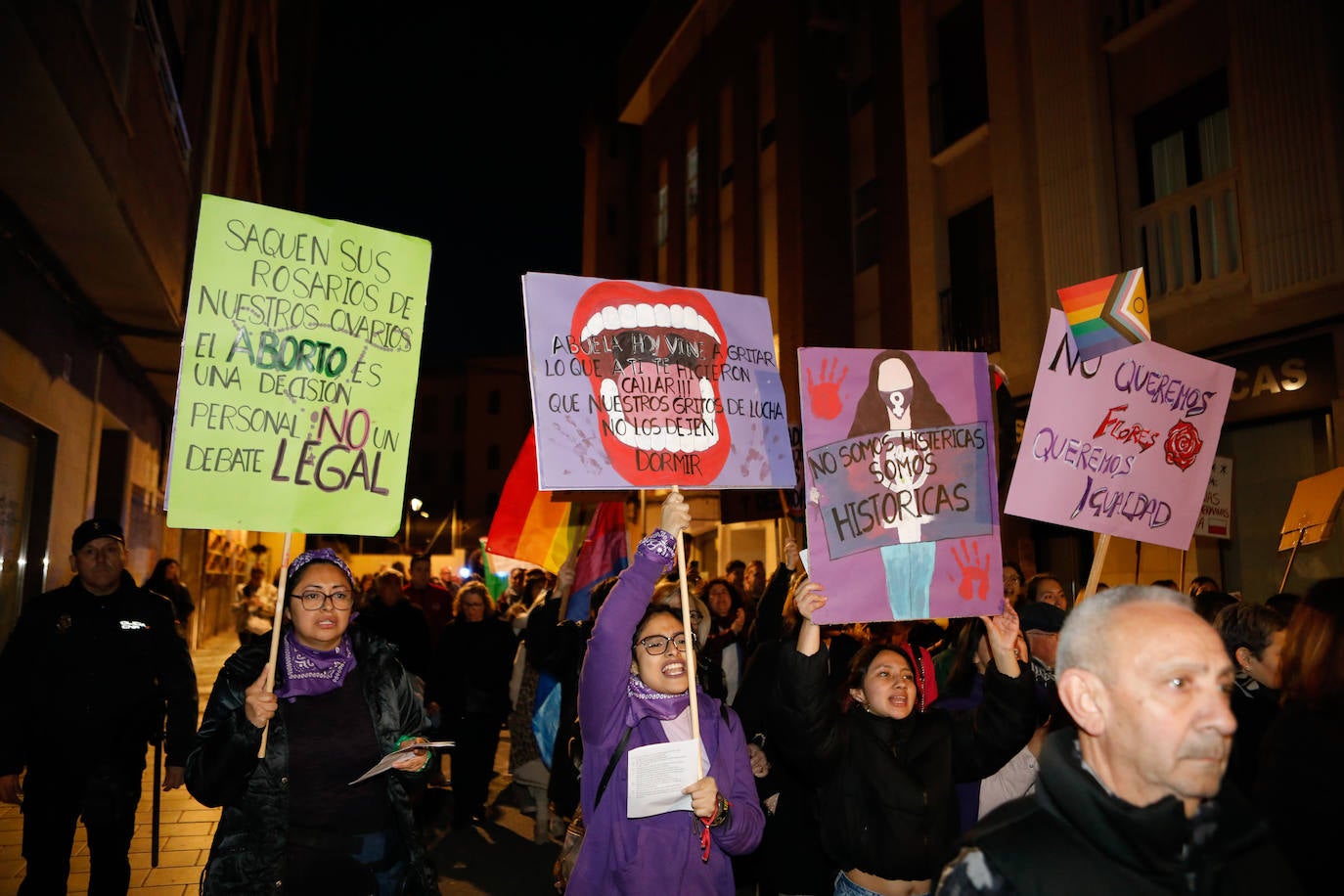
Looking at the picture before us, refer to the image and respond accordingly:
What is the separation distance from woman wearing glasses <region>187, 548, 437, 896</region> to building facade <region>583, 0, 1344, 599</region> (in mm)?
5825

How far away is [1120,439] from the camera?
4508 mm

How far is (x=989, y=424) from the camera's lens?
4.38 meters

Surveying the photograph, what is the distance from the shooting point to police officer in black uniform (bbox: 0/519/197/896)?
4809mm

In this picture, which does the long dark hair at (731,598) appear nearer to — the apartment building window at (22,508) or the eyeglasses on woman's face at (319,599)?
the eyeglasses on woman's face at (319,599)

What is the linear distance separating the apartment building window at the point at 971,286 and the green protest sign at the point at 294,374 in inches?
477

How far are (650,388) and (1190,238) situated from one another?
9.68m

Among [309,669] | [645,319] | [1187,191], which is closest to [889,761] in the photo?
[645,319]

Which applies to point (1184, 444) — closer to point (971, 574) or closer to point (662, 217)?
point (971, 574)

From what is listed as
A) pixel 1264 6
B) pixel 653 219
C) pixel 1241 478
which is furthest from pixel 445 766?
pixel 653 219

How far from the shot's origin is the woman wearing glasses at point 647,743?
347 centimetres

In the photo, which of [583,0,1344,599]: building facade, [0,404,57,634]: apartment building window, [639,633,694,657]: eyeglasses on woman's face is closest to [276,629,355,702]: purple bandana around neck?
[639,633,694,657]: eyeglasses on woman's face

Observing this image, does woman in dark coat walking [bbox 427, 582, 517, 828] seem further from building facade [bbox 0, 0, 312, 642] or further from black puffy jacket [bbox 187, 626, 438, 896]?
black puffy jacket [bbox 187, 626, 438, 896]

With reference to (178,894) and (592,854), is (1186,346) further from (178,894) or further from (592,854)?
(178,894)

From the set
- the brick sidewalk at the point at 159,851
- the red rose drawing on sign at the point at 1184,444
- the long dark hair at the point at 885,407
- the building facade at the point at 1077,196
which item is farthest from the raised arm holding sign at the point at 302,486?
the building facade at the point at 1077,196
